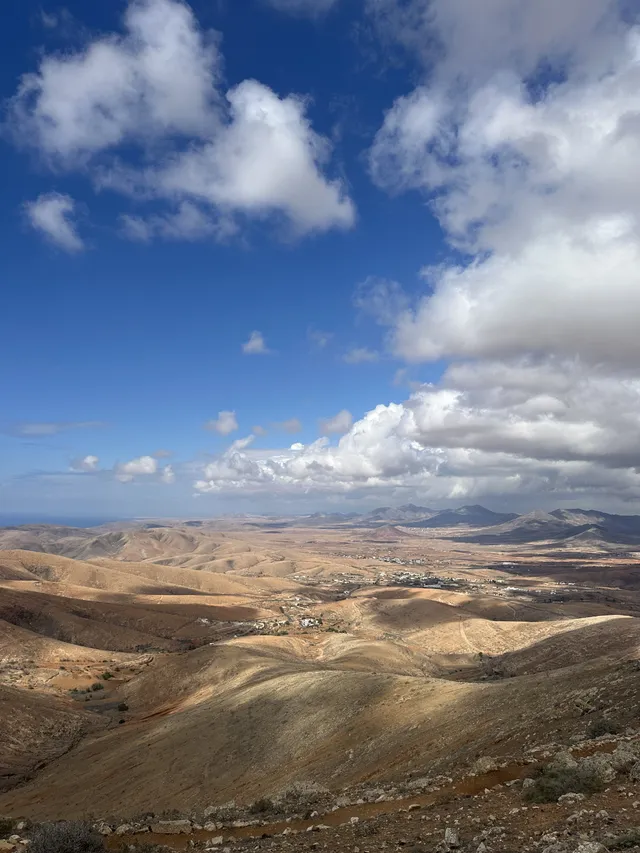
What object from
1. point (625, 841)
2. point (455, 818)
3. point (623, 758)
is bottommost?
point (455, 818)

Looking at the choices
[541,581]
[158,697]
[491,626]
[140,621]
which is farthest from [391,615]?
Answer: [541,581]

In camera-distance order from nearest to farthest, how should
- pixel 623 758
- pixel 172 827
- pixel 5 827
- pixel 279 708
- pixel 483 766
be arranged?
pixel 623 758, pixel 483 766, pixel 172 827, pixel 5 827, pixel 279 708

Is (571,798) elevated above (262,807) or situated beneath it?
elevated above

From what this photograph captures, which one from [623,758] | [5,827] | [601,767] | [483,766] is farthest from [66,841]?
[623,758]

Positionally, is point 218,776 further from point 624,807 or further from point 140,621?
point 140,621

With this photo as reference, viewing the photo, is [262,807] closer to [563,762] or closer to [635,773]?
[563,762]

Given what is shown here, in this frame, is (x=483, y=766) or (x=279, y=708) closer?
(x=483, y=766)

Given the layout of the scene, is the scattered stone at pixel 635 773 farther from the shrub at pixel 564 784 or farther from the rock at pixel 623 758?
the shrub at pixel 564 784
